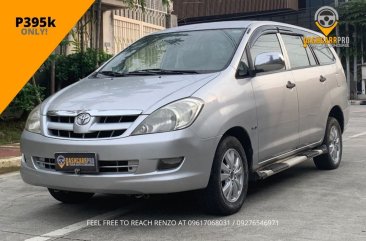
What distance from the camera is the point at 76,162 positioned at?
468 centimetres

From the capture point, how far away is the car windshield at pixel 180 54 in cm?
552

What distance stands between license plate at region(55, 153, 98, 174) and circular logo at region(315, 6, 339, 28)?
27516 mm

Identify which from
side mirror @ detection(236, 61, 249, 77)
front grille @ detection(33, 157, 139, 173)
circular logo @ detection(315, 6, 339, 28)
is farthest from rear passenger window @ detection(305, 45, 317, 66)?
circular logo @ detection(315, 6, 339, 28)

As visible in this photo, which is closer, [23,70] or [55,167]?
[55,167]

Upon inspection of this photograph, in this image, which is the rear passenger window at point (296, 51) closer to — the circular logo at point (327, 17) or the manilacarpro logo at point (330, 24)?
the manilacarpro logo at point (330, 24)

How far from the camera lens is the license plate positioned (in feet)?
15.1

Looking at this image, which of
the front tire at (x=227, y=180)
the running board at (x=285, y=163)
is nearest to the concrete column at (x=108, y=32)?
the running board at (x=285, y=163)

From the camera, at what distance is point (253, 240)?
4.39 m

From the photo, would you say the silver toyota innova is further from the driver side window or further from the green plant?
the green plant

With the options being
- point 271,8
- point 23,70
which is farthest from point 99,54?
point 271,8

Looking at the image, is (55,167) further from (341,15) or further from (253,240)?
(341,15)

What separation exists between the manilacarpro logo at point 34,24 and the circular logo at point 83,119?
8.94 meters

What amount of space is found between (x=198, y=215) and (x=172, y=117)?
1.03m

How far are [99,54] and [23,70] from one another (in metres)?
1.91
